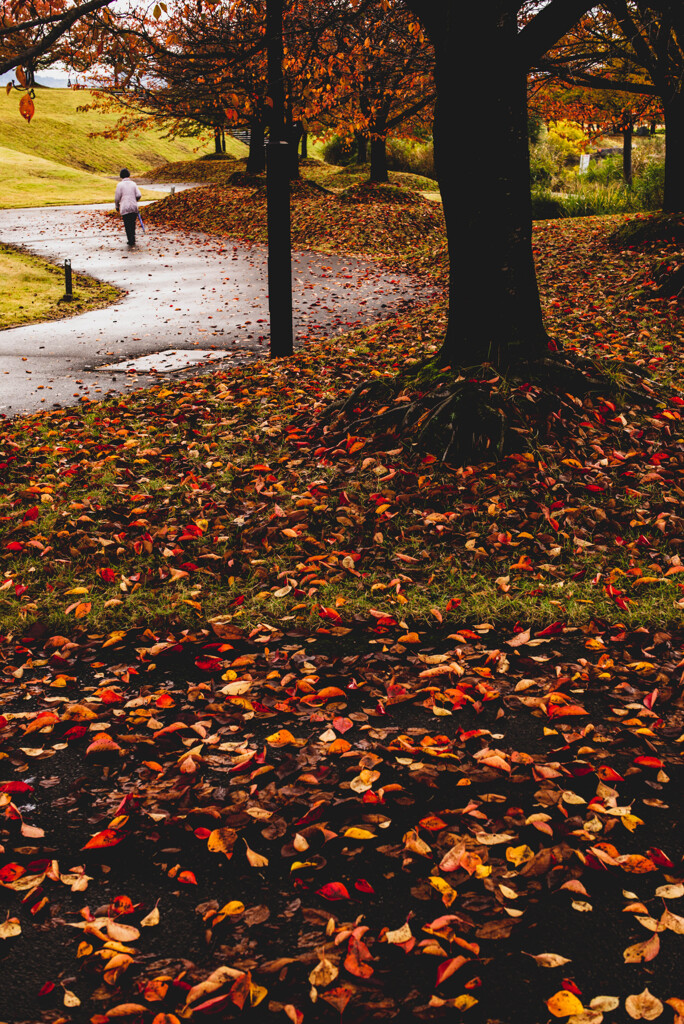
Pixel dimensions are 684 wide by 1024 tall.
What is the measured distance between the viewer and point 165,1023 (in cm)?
215

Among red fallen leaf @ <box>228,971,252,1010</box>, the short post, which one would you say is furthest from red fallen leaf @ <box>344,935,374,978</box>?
the short post

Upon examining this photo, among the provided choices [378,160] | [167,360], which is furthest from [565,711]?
[378,160]

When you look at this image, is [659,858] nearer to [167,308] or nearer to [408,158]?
[167,308]

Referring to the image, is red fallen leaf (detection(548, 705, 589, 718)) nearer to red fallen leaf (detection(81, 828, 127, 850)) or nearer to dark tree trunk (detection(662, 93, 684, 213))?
red fallen leaf (detection(81, 828, 127, 850))

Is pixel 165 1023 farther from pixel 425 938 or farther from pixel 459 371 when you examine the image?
pixel 459 371

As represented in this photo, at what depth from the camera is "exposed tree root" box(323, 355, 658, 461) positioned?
581cm

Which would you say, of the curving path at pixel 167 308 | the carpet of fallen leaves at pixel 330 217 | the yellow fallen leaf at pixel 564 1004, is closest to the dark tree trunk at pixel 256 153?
the carpet of fallen leaves at pixel 330 217

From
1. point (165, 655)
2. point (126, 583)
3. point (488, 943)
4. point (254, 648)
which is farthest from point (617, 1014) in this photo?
point (126, 583)

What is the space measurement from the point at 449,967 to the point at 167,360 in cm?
922

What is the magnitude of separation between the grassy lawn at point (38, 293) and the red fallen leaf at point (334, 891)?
481 inches

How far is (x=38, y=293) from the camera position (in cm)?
1509

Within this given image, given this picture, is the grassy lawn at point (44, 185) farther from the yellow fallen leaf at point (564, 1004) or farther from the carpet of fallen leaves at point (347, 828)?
the yellow fallen leaf at point (564, 1004)

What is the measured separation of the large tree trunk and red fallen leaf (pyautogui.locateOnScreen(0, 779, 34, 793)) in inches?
185

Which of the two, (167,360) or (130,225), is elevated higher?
(130,225)
